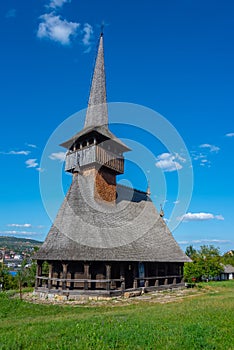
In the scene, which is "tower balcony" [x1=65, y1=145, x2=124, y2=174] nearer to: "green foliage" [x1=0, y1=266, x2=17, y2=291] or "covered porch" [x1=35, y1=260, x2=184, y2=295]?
"covered porch" [x1=35, y1=260, x2=184, y2=295]

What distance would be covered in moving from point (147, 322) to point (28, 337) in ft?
12.0

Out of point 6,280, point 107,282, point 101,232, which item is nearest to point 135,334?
point 107,282

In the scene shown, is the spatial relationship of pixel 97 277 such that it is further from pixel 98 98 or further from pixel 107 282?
pixel 98 98

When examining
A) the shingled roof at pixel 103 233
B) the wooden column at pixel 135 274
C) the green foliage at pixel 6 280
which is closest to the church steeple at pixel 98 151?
the shingled roof at pixel 103 233

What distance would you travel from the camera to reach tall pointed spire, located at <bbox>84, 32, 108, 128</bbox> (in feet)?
95.6

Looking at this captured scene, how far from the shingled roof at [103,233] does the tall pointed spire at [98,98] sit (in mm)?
6523

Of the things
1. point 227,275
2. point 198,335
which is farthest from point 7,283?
point 227,275

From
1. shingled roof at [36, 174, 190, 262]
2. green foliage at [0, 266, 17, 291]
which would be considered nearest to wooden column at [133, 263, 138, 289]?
shingled roof at [36, 174, 190, 262]

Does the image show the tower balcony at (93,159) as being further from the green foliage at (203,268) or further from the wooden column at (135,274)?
the green foliage at (203,268)

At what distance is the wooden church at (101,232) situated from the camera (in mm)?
19297

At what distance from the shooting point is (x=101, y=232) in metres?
20.8

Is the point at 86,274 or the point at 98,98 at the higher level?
the point at 98,98

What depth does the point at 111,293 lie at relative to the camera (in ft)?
61.1

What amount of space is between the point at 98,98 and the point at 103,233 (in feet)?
49.9
